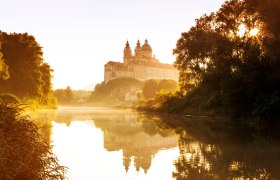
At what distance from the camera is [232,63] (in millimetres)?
42125

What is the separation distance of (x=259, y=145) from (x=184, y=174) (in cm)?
849

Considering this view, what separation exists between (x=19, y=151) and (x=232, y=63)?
3633cm

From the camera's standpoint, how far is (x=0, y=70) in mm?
42312

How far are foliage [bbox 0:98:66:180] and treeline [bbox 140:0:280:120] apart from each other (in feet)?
89.7

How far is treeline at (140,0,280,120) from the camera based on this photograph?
115 ft

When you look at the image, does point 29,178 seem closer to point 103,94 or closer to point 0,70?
point 0,70

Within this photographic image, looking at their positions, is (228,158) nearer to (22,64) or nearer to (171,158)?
(171,158)

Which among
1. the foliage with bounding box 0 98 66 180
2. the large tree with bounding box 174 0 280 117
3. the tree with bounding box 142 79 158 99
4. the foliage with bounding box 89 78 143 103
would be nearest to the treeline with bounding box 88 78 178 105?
the foliage with bounding box 89 78 143 103

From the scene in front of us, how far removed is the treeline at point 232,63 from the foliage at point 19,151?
27353 mm

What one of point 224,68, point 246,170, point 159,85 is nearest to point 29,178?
point 246,170

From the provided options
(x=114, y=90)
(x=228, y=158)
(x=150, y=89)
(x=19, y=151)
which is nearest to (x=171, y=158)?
(x=228, y=158)

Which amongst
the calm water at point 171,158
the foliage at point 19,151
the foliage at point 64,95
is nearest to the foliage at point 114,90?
the foliage at point 64,95

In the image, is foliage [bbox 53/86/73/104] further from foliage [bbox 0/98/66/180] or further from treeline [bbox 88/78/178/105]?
foliage [bbox 0/98/66/180]

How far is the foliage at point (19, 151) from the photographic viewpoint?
24.7ft
